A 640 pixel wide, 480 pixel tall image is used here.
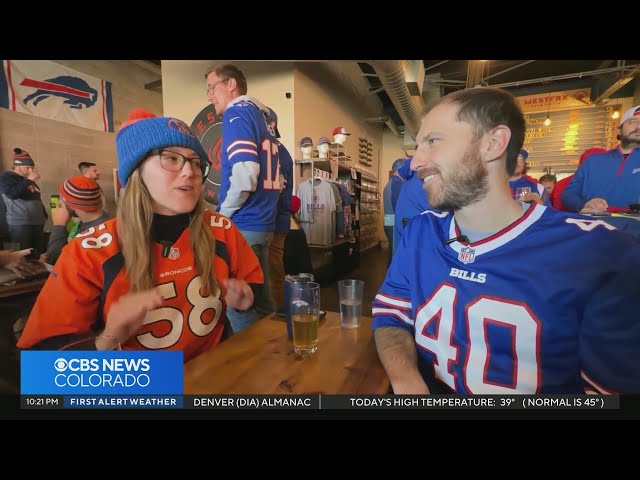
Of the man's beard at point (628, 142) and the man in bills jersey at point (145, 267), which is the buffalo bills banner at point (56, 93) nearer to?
the man in bills jersey at point (145, 267)

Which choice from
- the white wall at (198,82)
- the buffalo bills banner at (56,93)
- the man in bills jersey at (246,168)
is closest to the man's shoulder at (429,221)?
the man in bills jersey at (246,168)

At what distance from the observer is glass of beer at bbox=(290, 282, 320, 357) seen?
0.70 m

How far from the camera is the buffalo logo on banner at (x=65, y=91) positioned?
76cm

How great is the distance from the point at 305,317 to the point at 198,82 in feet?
Answer: 2.44

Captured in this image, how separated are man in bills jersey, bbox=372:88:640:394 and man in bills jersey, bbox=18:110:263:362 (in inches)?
20.3

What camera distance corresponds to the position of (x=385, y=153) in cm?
130

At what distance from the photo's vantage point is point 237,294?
36.7 inches

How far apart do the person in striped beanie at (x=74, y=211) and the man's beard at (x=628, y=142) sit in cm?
139

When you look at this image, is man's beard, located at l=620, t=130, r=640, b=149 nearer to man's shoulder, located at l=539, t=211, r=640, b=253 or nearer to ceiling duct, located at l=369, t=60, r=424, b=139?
man's shoulder, located at l=539, t=211, r=640, b=253

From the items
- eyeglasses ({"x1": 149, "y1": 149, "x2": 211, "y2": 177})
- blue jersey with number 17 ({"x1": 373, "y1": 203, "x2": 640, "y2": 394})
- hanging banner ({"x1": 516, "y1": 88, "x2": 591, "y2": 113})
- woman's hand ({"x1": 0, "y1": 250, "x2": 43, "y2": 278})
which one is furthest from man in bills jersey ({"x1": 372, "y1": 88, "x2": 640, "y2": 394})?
woman's hand ({"x1": 0, "y1": 250, "x2": 43, "y2": 278})

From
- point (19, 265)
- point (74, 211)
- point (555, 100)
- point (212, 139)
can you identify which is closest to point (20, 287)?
point (19, 265)
